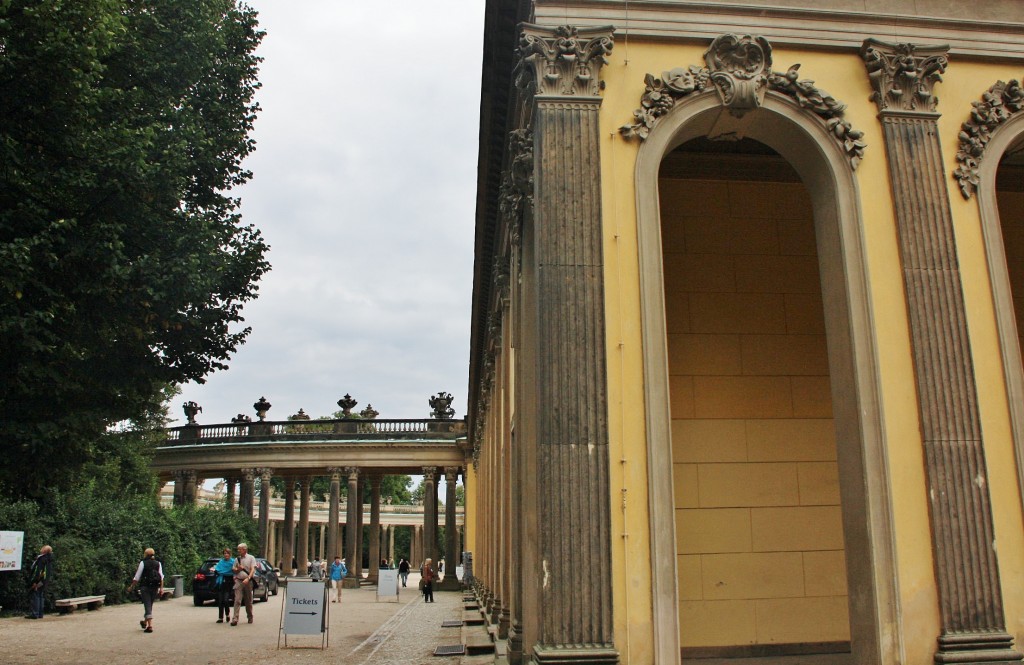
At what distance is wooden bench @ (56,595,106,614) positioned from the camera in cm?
2171

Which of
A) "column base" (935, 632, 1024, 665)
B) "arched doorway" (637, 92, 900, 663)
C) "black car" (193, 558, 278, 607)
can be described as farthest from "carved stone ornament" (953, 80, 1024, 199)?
"black car" (193, 558, 278, 607)

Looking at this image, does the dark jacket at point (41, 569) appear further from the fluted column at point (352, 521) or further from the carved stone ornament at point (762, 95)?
the fluted column at point (352, 521)

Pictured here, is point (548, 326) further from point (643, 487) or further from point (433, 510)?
point (433, 510)

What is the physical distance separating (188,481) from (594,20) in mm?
44036

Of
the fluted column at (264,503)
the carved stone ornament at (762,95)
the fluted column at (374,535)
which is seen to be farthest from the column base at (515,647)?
the fluted column at (374,535)

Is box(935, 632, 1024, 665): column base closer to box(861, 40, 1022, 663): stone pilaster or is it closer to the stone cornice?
box(861, 40, 1022, 663): stone pilaster

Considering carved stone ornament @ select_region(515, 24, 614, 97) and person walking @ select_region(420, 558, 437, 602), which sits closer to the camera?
carved stone ornament @ select_region(515, 24, 614, 97)

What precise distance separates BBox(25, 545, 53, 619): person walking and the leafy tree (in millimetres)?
9228

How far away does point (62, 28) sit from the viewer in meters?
10.2

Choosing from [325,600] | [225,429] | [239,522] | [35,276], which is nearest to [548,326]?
[35,276]

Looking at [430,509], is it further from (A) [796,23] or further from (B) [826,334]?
(A) [796,23]

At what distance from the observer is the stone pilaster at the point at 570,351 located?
802cm

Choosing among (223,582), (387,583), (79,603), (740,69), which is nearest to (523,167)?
(740,69)

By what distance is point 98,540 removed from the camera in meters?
26.4
